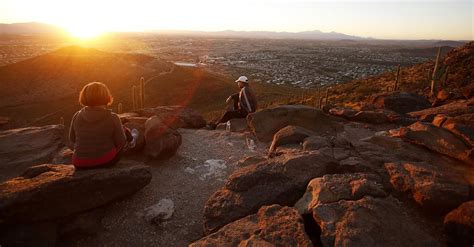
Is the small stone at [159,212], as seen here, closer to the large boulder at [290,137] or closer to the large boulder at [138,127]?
the large boulder at [138,127]

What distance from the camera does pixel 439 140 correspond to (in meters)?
7.71

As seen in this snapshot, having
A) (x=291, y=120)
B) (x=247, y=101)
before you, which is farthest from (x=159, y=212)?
(x=247, y=101)

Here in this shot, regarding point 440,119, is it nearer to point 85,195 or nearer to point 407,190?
point 407,190

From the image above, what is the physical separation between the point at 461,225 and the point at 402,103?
11.5 m

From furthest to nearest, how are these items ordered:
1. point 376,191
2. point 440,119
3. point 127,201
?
point 440,119
point 127,201
point 376,191

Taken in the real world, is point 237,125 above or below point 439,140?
below

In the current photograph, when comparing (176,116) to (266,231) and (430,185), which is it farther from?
(430,185)

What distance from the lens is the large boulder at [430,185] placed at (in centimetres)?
521

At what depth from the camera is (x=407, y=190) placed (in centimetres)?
582

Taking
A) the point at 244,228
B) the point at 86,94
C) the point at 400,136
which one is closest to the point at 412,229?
the point at 244,228

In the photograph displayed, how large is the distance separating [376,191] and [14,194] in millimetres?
6186

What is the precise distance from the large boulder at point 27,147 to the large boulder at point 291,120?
21.0ft

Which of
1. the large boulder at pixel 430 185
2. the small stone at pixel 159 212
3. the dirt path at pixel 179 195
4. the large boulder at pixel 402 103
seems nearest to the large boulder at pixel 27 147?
the dirt path at pixel 179 195

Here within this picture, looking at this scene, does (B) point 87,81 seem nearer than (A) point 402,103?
No
